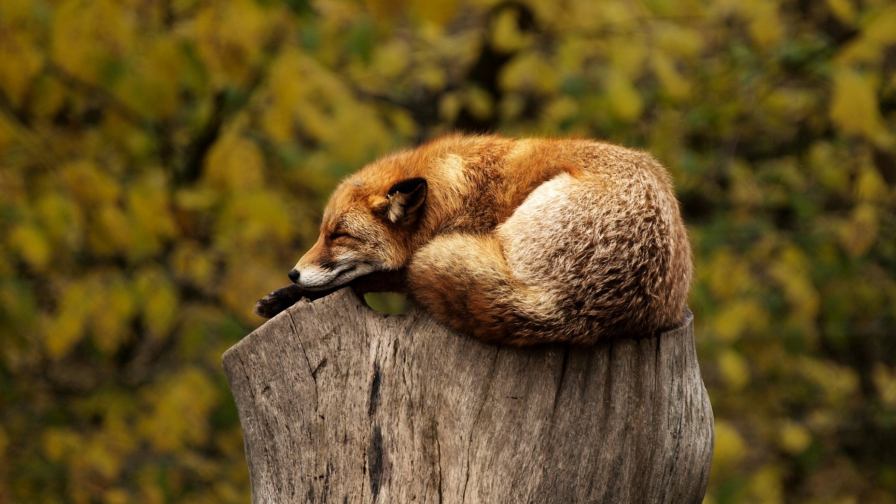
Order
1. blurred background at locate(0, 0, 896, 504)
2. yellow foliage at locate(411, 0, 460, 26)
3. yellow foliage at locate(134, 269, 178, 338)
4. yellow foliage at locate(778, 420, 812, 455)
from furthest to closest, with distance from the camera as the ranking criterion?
yellow foliage at locate(778, 420, 812, 455) < yellow foliage at locate(134, 269, 178, 338) < blurred background at locate(0, 0, 896, 504) < yellow foliage at locate(411, 0, 460, 26)

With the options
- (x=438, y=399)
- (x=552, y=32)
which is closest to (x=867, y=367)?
(x=552, y=32)

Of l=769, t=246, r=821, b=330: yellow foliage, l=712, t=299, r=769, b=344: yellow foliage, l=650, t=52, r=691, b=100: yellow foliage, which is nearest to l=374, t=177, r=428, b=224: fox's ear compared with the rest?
l=650, t=52, r=691, b=100: yellow foliage

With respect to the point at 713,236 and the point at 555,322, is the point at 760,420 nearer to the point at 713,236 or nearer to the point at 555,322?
the point at 713,236

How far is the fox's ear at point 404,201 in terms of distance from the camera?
3068 millimetres

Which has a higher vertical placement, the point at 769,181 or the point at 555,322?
the point at 769,181

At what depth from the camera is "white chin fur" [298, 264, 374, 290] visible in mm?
3129

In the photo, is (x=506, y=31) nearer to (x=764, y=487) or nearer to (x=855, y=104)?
(x=855, y=104)

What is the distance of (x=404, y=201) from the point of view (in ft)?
10.4

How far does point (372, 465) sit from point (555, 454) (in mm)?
607

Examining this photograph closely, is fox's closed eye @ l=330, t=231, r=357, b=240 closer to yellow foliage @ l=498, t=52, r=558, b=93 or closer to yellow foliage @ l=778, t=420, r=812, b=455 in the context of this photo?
yellow foliage @ l=498, t=52, r=558, b=93

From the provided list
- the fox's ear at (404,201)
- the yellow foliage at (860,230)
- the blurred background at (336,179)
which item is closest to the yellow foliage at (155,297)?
the blurred background at (336,179)

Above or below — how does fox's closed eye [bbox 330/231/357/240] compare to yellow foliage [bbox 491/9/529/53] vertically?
below

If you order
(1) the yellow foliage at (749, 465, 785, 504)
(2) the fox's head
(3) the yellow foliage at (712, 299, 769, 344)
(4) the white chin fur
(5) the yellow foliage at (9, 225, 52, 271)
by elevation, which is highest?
(5) the yellow foliage at (9, 225, 52, 271)

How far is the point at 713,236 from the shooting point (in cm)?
659
